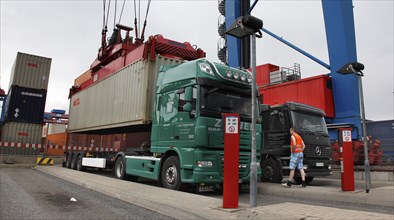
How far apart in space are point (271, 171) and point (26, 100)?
1507 centimetres

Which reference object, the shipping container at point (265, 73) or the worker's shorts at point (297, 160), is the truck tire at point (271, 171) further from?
the shipping container at point (265, 73)

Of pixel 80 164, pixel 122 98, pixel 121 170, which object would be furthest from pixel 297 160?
pixel 80 164

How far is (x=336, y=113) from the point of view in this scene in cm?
1470

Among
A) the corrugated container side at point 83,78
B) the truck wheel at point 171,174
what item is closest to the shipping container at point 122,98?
the corrugated container side at point 83,78

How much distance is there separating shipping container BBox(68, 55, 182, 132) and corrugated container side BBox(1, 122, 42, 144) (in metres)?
5.36

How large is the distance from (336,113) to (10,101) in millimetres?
17449

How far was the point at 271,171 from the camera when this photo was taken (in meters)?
9.43

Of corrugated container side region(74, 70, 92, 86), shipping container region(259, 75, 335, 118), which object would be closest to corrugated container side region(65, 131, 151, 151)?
corrugated container side region(74, 70, 92, 86)

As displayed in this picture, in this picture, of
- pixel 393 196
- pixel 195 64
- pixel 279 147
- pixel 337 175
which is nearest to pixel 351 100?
pixel 337 175

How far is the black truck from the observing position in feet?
29.6

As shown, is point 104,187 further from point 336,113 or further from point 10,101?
point 10,101

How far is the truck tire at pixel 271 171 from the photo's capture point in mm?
9195

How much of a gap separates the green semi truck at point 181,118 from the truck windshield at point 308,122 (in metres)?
2.08

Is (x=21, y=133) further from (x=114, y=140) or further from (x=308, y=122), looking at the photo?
(x=308, y=122)
